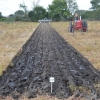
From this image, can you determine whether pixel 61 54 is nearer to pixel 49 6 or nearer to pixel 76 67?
pixel 76 67

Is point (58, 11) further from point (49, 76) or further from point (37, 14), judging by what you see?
point (49, 76)

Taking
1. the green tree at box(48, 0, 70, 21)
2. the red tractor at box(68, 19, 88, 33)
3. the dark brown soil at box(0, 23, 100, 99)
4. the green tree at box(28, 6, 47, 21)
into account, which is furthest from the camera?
the green tree at box(48, 0, 70, 21)

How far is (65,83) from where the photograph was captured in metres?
6.91

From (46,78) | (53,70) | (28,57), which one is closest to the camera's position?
(46,78)

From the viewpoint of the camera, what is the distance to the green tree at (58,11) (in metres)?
76.2

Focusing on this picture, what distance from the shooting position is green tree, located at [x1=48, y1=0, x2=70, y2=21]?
7619cm

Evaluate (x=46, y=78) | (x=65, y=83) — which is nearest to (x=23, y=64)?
(x=46, y=78)

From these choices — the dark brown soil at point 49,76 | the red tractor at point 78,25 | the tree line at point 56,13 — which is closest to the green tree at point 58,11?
the tree line at point 56,13

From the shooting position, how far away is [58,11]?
254 ft

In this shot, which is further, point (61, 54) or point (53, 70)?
point (61, 54)

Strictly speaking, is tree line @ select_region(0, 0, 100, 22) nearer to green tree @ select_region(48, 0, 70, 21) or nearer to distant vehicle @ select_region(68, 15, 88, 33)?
green tree @ select_region(48, 0, 70, 21)

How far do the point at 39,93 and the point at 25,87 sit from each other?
581 mm

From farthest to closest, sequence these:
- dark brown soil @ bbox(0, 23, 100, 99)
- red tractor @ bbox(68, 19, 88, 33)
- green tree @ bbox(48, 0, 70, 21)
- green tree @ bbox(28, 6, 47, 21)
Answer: green tree @ bbox(48, 0, 70, 21) → green tree @ bbox(28, 6, 47, 21) → red tractor @ bbox(68, 19, 88, 33) → dark brown soil @ bbox(0, 23, 100, 99)

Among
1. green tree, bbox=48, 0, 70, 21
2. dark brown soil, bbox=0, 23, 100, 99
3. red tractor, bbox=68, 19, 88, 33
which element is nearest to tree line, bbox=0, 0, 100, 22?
green tree, bbox=48, 0, 70, 21
